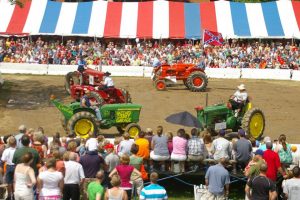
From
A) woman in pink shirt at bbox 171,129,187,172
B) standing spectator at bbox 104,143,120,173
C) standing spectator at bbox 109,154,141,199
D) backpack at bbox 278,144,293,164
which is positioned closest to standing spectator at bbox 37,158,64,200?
standing spectator at bbox 109,154,141,199

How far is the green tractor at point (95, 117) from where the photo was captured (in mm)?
17484

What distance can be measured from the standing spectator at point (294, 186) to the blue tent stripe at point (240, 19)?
2685 centimetres

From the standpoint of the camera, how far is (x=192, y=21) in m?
38.0

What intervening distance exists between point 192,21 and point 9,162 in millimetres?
27589

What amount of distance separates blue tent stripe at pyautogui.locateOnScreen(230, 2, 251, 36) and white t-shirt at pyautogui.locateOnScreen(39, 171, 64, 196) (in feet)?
91.6

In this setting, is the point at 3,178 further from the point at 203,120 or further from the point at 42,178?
the point at 203,120

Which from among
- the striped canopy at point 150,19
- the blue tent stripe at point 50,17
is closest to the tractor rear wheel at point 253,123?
the striped canopy at point 150,19

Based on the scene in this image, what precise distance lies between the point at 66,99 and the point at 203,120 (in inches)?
323

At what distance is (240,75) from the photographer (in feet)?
108

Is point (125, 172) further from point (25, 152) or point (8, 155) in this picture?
point (8, 155)

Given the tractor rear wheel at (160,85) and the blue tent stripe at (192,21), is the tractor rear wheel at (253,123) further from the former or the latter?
the blue tent stripe at (192,21)

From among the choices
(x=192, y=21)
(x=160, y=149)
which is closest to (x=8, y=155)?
(x=160, y=149)

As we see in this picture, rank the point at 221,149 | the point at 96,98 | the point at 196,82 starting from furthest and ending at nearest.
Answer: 1. the point at 196,82
2. the point at 96,98
3. the point at 221,149

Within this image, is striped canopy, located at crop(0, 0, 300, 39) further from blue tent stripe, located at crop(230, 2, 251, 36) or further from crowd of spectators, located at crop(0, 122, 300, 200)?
crowd of spectators, located at crop(0, 122, 300, 200)
